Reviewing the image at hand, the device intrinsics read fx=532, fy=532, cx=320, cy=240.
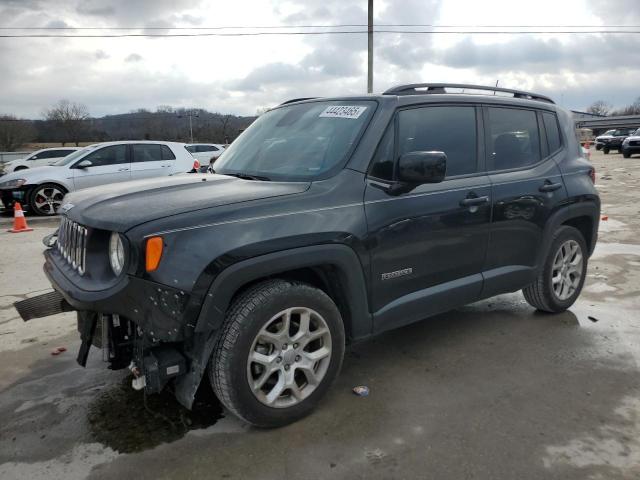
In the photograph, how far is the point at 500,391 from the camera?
3465 millimetres

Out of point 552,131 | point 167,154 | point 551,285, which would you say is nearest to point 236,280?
point 551,285

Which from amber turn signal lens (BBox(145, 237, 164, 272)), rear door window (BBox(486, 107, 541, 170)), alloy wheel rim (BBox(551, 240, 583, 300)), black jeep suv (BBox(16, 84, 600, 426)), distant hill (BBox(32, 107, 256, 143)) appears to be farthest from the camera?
distant hill (BBox(32, 107, 256, 143))

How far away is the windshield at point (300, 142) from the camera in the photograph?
133 inches

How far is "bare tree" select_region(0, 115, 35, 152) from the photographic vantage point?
4647 centimetres

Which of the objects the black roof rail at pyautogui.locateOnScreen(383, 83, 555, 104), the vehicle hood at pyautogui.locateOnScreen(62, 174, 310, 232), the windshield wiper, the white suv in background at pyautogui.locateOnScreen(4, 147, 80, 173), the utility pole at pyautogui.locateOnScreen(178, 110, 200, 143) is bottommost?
the white suv in background at pyautogui.locateOnScreen(4, 147, 80, 173)

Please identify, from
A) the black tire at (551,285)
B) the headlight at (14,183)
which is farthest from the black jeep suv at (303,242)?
the headlight at (14,183)

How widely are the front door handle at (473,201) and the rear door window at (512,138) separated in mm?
341

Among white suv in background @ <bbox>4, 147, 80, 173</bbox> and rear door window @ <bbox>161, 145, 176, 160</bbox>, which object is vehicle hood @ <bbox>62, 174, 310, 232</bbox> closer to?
rear door window @ <bbox>161, 145, 176, 160</bbox>

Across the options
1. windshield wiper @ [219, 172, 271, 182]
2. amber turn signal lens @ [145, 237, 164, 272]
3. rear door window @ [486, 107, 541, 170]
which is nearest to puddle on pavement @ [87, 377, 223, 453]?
amber turn signal lens @ [145, 237, 164, 272]

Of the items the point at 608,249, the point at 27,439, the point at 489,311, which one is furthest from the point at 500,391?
the point at 608,249

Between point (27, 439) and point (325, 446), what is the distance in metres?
1.67

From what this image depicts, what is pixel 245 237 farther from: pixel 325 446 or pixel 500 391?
pixel 500 391

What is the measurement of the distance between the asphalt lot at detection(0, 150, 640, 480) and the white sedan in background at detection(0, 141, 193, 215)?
811 cm

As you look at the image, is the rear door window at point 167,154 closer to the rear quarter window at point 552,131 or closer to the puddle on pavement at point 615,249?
the puddle on pavement at point 615,249
